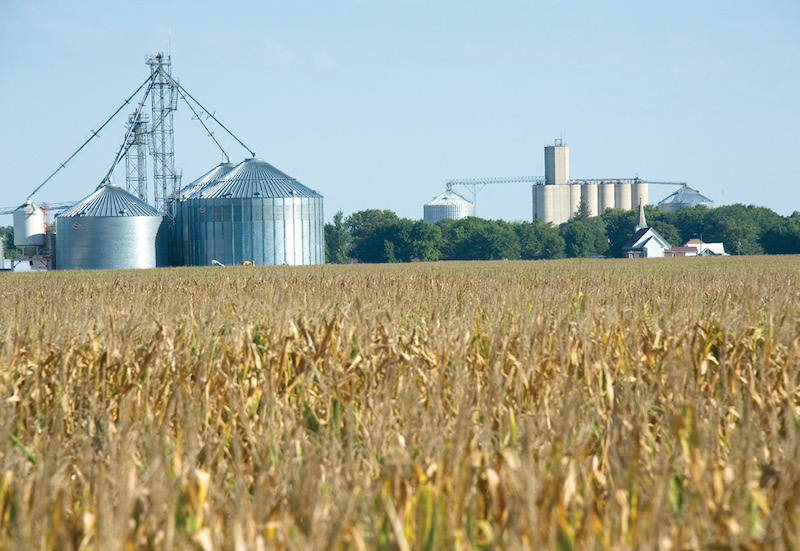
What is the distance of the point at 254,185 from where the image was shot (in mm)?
64625

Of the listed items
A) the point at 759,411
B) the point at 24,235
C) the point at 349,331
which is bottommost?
the point at 759,411

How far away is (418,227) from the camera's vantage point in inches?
5123

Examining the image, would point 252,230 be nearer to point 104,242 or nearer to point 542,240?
point 104,242

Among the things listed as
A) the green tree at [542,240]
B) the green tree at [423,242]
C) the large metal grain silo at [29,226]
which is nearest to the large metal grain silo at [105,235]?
the large metal grain silo at [29,226]

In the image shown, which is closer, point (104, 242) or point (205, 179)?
point (104, 242)

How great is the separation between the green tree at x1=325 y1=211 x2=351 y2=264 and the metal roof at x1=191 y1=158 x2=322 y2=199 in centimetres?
7801

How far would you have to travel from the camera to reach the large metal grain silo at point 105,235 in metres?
62.8

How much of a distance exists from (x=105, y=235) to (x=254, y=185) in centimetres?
1207

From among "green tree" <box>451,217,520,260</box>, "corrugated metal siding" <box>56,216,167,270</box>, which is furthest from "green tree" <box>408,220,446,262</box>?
"corrugated metal siding" <box>56,216,167,270</box>

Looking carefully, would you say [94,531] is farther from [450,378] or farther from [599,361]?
[599,361]

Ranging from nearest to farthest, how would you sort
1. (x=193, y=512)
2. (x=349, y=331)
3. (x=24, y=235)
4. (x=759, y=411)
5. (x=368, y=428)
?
1. (x=193, y=512)
2. (x=368, y=428)
3. (x=759, y=411)
4. (x=349, y=331)
5. (x=24, y=235)

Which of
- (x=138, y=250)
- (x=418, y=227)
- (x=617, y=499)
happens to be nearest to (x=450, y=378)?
(x=617, y=499)

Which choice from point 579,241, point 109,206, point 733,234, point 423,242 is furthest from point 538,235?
point 109,206

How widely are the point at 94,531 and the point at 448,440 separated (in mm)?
1911
